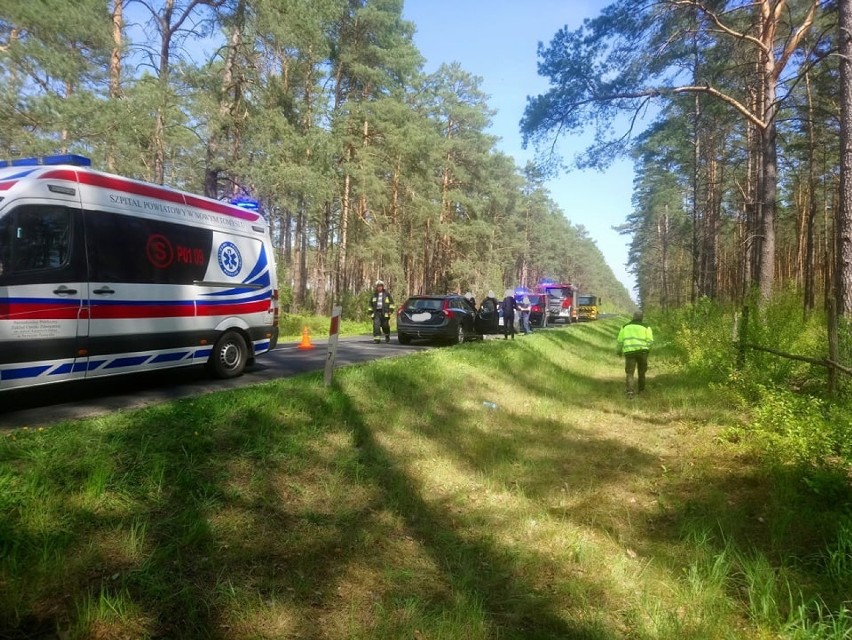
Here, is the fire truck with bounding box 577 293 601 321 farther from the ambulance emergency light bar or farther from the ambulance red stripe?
the ambulance emergency light bar

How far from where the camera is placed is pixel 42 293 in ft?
15.8

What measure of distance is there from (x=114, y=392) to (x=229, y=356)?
1678 mm

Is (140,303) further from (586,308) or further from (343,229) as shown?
(586,308)

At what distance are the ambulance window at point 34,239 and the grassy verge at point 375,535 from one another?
1.97 m

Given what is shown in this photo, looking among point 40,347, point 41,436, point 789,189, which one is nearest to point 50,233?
point 40,347

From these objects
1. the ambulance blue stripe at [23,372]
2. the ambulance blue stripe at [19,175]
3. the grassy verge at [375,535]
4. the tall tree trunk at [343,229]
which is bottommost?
the grassy verge at [375,535]

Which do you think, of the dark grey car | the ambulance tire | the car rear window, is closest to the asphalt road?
→ the ambulance tire

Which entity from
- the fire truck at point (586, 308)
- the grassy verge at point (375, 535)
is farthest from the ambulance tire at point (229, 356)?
the fire truck at point (586, 308)

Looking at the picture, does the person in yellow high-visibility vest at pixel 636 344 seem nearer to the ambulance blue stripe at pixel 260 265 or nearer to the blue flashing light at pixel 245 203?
the ambulance blue stripe at pixel 260 265

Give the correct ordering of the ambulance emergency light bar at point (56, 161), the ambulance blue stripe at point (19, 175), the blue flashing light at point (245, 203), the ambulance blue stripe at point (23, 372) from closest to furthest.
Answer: the ambulance blue stripe at point (23, 372) → the ambulance blue stripe at point (19, 175) → the ambulance emergency light bar at point (56, 161) → the blue flashing light at point (245, 203)

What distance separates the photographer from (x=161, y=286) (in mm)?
6195

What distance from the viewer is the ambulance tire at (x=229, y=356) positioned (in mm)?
7194

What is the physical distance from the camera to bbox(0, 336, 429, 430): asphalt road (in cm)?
495

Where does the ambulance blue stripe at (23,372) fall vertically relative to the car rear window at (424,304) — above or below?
below
